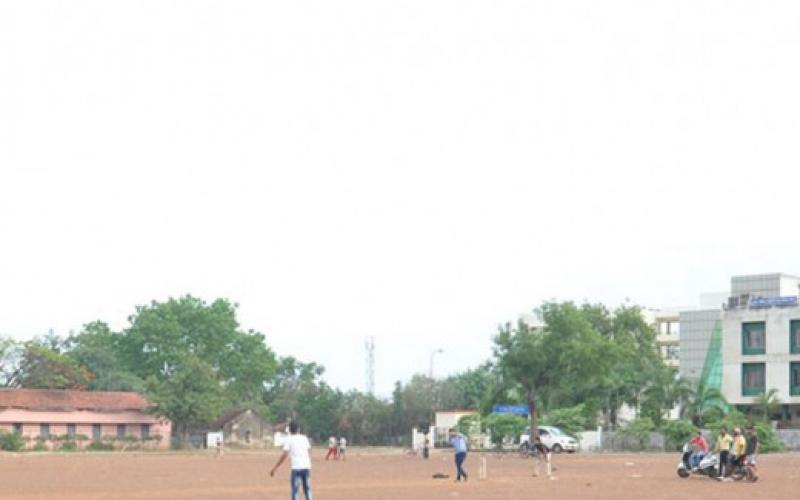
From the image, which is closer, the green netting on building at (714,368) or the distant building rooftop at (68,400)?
the distant building rooftop at (68,400)

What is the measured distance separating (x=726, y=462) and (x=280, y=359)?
9772 cm

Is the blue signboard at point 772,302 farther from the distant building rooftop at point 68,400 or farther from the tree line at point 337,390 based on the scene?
the distant building rooftop at point 68,400

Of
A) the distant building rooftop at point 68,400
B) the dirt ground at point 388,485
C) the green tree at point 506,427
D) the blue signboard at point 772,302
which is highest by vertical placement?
the blue signboard at point 772,302

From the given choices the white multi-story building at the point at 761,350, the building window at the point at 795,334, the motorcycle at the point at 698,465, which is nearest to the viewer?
the motorcycle at the point at 698,465

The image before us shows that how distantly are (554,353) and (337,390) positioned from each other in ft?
161

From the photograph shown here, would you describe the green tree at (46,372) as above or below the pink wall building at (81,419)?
above

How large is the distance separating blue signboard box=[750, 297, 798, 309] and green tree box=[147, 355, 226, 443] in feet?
125

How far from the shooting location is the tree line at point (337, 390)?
68.8m

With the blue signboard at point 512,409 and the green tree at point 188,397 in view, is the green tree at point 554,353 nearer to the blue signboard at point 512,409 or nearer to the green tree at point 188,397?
the blue signboard at point 512,409

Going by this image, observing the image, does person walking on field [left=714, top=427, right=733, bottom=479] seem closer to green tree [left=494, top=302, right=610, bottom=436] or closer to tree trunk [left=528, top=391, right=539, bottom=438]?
tree trunk [left=528, top=391, right=539, bottom=438]

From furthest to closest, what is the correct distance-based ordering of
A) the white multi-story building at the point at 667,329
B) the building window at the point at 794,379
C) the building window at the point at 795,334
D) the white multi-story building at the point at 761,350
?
the white multi-story building at the point at 667,329 < the white multi-story building at the point at 761,350 < the building window at the point at 795,334 < the building window at the point at 794,379

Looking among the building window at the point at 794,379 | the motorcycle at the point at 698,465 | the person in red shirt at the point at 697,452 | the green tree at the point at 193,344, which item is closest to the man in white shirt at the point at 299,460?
the motorcycle at the point at 698,465

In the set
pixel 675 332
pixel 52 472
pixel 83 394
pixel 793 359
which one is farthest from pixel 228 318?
pixel 52 472

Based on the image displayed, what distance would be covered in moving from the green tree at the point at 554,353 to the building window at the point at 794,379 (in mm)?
17713
